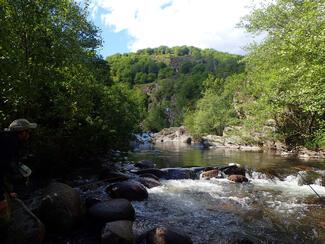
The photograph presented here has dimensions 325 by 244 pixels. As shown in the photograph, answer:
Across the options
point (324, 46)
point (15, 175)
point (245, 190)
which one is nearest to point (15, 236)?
point (15, 175)

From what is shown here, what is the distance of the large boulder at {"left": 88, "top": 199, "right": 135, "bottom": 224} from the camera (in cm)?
1044

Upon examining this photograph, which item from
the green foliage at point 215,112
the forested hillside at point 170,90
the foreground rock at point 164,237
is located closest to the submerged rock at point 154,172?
the foreground rock at point 164,237

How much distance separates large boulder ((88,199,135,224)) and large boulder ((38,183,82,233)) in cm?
48

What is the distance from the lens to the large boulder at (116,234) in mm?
8977

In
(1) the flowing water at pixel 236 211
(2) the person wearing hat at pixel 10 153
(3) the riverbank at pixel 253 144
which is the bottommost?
(1) the flowing water at pixel 236 211

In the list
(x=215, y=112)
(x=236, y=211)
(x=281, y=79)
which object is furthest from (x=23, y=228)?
(x=215, y=112)

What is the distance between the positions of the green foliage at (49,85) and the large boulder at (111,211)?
14.9 feet

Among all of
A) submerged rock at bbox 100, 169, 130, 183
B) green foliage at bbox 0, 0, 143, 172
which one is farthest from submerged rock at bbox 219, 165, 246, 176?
green foliage at bbox 0, 0, 143, 172

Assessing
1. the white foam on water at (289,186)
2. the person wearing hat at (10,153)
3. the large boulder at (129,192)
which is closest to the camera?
the person wearing hat at (10,153)

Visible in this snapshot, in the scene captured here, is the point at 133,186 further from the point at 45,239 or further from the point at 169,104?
the point at 169,104

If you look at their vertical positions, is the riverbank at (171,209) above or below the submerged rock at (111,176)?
below

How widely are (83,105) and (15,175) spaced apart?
9180 millimetres

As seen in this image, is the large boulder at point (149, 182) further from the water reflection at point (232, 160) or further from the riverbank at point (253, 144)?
the water reflection at point (232, 160)

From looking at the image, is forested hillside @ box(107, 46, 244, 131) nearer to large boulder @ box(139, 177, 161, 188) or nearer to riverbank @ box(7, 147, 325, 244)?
large boulder @ box(139, 177, 161, 188)
